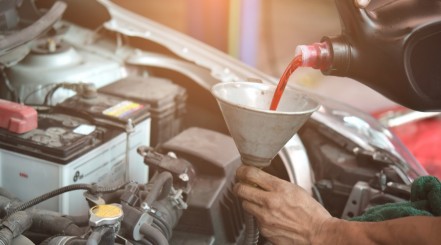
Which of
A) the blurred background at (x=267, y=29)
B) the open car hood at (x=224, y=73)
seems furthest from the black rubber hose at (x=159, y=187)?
the blurred background at (x=267, y=29)

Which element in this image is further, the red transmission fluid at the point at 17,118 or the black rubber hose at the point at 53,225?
the red transmission fluid at the point at 17,118

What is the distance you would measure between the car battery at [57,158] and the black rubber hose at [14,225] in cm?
21

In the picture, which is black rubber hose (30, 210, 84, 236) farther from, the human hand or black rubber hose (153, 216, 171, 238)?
the human hand

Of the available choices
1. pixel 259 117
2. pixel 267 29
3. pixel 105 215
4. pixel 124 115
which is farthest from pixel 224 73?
pixel 267 29

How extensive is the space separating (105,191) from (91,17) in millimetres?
1022

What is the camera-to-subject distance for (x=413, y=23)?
3.97 feet

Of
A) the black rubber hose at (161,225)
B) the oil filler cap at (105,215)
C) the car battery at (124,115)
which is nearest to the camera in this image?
the oil filler cap at (105,215)

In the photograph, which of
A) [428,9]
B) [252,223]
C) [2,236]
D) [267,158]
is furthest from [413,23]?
[2,236]

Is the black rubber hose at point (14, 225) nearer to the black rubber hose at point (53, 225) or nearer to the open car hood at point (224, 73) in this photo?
the black rubber hose at point (53, 225)

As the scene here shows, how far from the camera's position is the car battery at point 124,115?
1519 mm

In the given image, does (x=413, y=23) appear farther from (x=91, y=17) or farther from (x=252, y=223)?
(x=91, y=17)

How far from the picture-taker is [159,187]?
Result: 1263 millimetres

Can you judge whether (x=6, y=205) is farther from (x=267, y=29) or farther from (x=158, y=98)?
(x=267, y=29)

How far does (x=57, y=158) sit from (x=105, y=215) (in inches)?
13.2
